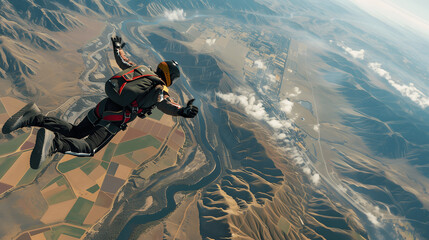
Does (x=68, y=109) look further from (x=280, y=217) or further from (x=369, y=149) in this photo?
(x=369, y=149)

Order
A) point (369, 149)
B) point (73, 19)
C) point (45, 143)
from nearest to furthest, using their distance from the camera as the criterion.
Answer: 1. point (45, 143)
2. point (73, 19)
3. point (369, 149)

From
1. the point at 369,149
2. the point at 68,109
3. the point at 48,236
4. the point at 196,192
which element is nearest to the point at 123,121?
the point at 48,236

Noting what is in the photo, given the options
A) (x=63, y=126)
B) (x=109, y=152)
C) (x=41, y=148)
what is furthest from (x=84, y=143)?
(x=109, y=152)

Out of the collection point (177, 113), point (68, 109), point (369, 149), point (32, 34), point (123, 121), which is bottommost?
point (369, 149)

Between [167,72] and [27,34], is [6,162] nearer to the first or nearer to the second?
[167,72]

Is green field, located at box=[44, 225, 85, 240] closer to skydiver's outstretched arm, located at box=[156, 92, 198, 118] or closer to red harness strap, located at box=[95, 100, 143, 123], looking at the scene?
red harness strap, located at box=[95, 100, 143, 123]
